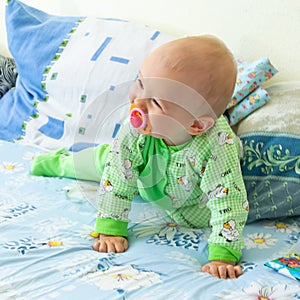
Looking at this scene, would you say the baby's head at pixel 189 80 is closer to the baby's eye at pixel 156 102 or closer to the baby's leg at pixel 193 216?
the baby's eye at pixel 156 102

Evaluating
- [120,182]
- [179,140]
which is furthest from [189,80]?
[120,182]

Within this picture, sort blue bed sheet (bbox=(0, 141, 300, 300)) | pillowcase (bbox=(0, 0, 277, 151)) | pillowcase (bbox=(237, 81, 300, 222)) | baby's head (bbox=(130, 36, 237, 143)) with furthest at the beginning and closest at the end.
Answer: pillowcase (bbox=(0, 0, 277, 151)) → pillowcase (bbox=(237, 81, 300, 222)) → baby's head (bbox=(130, 36, 237, 143)) → blue bed sheet (bbox=(0, 141, 300, 300))

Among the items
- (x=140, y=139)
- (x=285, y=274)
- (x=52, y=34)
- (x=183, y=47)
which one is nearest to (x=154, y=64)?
(x=183, y=47)

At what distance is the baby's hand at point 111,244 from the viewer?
4.03ft

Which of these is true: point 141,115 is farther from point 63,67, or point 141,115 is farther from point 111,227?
point 63,67

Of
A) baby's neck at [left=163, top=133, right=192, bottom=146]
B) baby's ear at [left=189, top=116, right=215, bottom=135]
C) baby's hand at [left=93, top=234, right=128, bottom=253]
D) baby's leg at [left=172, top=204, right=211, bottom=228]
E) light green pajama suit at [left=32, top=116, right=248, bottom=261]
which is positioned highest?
baby's ear at [left=189, top=116, right=215, bottom=135]

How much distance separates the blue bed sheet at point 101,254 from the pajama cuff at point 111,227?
3 cm

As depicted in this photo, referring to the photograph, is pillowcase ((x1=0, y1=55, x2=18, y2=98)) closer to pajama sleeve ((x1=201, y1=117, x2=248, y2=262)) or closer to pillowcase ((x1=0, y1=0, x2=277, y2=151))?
pillowcase ((x1=0, y1=0, x2=277, y2=151))

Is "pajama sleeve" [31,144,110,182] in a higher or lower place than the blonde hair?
lower

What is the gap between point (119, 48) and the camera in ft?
5.64

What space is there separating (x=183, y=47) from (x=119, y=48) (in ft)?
1.81

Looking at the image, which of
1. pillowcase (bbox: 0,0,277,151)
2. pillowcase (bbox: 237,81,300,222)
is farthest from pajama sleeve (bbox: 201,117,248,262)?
pillowcase (bbox: 0,0,277,151)

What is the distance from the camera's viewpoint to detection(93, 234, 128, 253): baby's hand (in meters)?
1.23

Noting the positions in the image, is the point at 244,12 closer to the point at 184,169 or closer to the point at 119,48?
the point at 119,48
